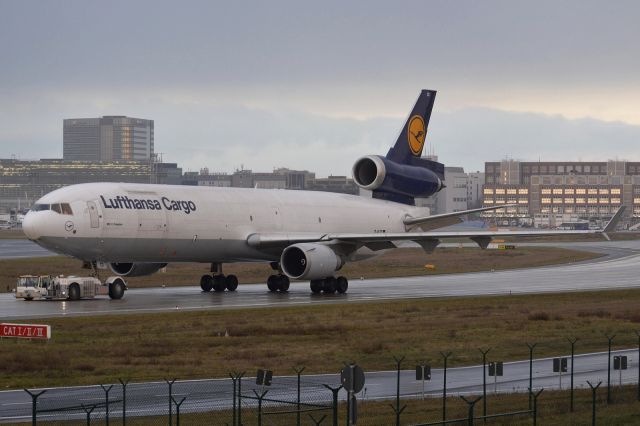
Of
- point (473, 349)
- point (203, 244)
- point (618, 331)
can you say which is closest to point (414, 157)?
point (203, 244)

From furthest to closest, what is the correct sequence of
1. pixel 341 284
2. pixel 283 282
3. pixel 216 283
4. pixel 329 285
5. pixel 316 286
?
pixel 216 283 → pixel 283 282 → pixel 341 284 → pixel 316 286 → pixel 329 285

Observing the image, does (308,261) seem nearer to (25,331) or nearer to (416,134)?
(416,134)

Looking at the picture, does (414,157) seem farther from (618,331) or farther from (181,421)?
(181,421)

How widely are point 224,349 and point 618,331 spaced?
1675cm

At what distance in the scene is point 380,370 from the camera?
34.1 meters

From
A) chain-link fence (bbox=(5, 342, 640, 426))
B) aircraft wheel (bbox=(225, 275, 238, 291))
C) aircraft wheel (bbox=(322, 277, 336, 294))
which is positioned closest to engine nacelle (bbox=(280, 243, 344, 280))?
aircraft wheel (bbox=(322, 277, 336, 294))

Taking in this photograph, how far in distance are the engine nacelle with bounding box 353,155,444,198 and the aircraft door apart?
20.9 metres

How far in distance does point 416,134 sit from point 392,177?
3.91 meters

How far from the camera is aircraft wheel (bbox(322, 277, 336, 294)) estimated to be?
61062 mm

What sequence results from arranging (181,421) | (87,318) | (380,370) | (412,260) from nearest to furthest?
(181,421)
(380,370)
(87,318)
(412,260)

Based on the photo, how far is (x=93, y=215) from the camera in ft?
174

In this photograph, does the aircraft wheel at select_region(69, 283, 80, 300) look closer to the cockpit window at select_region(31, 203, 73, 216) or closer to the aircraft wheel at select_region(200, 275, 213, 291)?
the cockpit window at select_region(31, 203, 73, 216)

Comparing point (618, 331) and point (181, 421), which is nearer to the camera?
point (181, 421)

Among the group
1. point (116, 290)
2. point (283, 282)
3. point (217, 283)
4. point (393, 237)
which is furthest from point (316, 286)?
point (116, 290)
